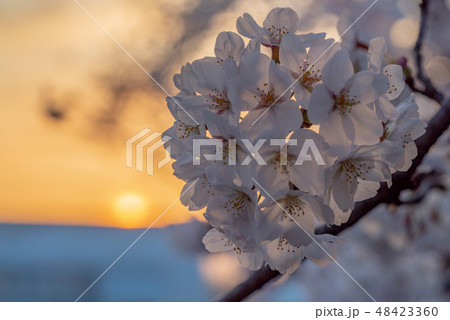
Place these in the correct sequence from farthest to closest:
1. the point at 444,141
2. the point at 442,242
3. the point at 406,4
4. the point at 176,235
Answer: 1. the point at 176,235
2. the point at 442,242
3. the point at 406,4
4. the point at 444,141

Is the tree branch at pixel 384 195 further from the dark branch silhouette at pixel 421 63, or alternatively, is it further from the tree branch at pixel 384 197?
the dark branch silhouette at pixel 421 63

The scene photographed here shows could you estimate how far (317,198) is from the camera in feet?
1.85

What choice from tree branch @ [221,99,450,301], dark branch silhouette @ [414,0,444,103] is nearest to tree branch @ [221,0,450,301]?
tree branch @ [221,99,450,301]

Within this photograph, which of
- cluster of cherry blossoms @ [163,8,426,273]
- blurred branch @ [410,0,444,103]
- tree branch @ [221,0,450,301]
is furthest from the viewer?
blurred branch @ [410,0,444,103]

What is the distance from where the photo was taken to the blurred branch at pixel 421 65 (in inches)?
39.6

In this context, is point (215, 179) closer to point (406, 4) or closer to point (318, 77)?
point (318, 77)

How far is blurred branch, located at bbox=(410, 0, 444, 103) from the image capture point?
1.01 meters

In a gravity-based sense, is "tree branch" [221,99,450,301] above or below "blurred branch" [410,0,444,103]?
below

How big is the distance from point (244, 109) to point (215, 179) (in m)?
0.10

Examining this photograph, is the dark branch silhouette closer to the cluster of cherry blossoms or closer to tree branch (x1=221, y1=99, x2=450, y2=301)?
tree branch (x1=221, y1=99, x2=450, y2=301)

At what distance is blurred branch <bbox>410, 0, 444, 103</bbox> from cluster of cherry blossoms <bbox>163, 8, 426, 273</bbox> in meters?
0.45

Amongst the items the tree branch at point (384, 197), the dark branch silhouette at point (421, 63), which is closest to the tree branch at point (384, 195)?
the tree branch at point (384, 197)

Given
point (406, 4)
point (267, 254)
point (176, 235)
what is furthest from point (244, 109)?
point (176, 235)

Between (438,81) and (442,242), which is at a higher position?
(438,81)
